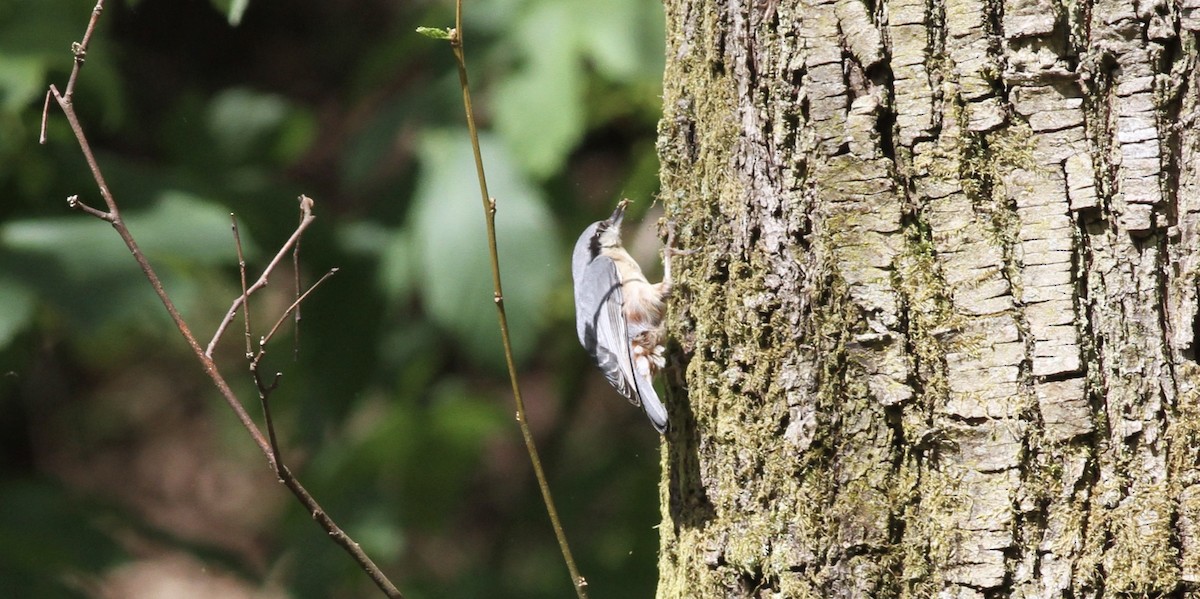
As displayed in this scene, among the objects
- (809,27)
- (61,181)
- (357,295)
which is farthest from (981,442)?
(61,181)

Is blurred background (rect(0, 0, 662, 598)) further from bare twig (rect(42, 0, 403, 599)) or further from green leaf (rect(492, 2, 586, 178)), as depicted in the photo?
bare twig (rect(42, 0, 403, 599))

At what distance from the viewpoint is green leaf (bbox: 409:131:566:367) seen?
2906 millimetres

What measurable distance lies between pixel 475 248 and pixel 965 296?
1.78m

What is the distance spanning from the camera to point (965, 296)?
139cm

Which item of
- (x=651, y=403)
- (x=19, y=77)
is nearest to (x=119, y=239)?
(x=19, y=77)

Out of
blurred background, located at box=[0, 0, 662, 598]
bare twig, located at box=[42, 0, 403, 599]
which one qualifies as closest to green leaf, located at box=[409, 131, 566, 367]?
blurred background, located at box=[0, 0, 662, 598]

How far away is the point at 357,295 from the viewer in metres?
3.38

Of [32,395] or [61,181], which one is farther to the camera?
[32,395]

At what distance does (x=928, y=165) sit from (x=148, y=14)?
5.84m

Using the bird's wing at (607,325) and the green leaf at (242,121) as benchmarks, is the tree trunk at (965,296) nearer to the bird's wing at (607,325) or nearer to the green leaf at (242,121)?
the bird's wing at (607,325)

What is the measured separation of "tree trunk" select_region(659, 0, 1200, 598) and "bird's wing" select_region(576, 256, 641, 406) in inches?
29.6

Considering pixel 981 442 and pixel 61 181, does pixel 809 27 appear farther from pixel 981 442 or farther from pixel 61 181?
pixel 61 181

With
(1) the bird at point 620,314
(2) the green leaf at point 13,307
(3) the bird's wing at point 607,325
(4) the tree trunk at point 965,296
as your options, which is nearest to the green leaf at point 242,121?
(2) the green leaf at point 13,307

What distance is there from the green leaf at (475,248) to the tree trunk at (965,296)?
1382 millimetres
